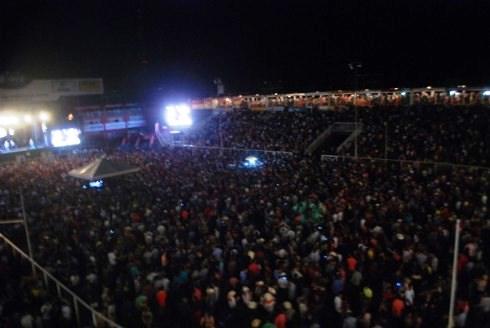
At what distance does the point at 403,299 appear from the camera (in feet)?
26.0

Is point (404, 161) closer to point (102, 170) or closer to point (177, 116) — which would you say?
point (102, 170)

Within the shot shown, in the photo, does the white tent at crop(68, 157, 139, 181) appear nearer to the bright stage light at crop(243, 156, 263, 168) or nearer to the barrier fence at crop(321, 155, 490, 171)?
the bright stage light at crop(243, 156, 263, 168)

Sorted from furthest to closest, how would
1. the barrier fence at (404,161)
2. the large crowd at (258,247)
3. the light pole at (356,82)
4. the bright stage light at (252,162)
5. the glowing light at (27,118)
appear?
the light pole at (356,82) → the bright stage light at (252,162) → the barrier fence at (404,161) → the glowing light at (27,118) → the large crowd at (258,247)

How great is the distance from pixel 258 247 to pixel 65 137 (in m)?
11.1

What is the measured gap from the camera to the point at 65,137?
1795 cm

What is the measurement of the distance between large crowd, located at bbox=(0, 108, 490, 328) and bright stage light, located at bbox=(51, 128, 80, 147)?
1.52 m

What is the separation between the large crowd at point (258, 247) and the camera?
8039 millimetres

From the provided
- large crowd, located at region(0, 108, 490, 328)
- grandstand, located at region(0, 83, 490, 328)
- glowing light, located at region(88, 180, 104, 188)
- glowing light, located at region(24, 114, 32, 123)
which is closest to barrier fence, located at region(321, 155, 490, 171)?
grandstand, located at region(0, 83, 490, 328)

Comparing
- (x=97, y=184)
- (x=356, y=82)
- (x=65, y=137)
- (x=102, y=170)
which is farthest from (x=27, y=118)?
(x=356, y=82)

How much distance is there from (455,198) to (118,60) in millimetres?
40804

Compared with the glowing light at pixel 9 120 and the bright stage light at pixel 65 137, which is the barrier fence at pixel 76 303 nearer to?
the glowing light at pixel 9 120

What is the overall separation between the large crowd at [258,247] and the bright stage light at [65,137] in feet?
5.00

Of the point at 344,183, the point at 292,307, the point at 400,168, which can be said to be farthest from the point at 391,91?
the point at 292,307

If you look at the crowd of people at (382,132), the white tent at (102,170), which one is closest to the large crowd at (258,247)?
the white tent at (102,170)
